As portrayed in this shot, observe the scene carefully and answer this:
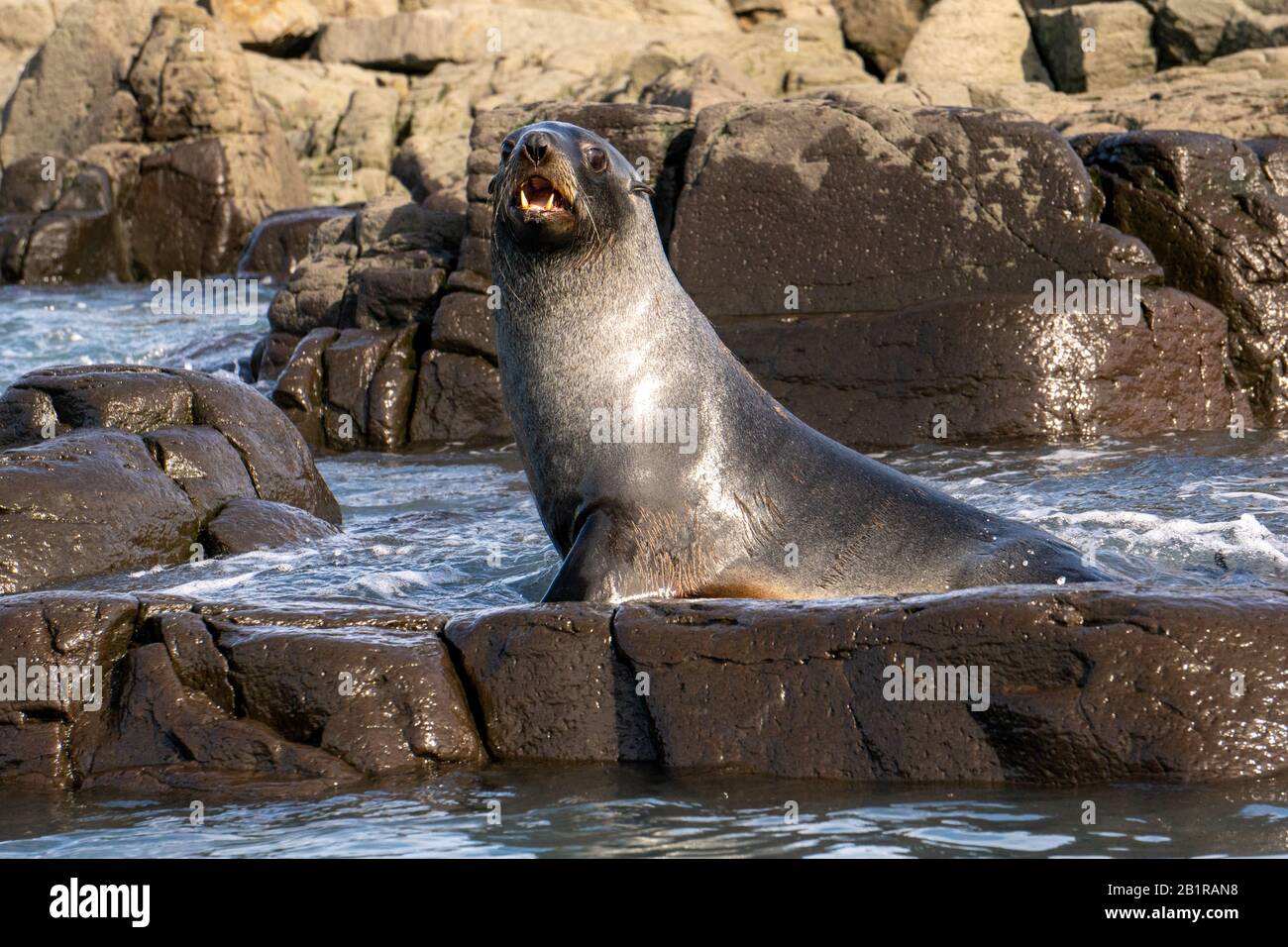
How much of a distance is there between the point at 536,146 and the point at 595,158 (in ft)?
1.28

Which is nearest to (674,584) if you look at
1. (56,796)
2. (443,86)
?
(56,796)

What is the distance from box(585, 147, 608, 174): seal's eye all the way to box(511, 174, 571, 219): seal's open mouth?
8.0 inches

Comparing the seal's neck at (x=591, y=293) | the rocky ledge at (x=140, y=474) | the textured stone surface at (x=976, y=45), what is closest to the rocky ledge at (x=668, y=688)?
the seal's neck at (x=591, y=293)

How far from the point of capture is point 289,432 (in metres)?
9.55

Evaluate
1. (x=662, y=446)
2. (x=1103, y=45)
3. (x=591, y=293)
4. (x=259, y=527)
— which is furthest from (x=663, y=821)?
(x=1103, y=45)

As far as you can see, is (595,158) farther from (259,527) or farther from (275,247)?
(275,247)

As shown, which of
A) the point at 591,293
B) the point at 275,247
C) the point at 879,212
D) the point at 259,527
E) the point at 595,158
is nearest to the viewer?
the point at 595,158

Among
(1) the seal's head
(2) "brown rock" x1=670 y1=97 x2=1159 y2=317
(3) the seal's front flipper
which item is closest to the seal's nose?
(1) the seal's head

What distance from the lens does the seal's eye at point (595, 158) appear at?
641 centimetres

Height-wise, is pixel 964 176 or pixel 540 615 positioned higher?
pixel 964 176

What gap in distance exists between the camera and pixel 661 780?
15.9 ft

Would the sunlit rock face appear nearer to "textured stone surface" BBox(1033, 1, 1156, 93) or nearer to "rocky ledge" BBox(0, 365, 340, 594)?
"rocky ledge" BBox(0, 365, 340, 594)
